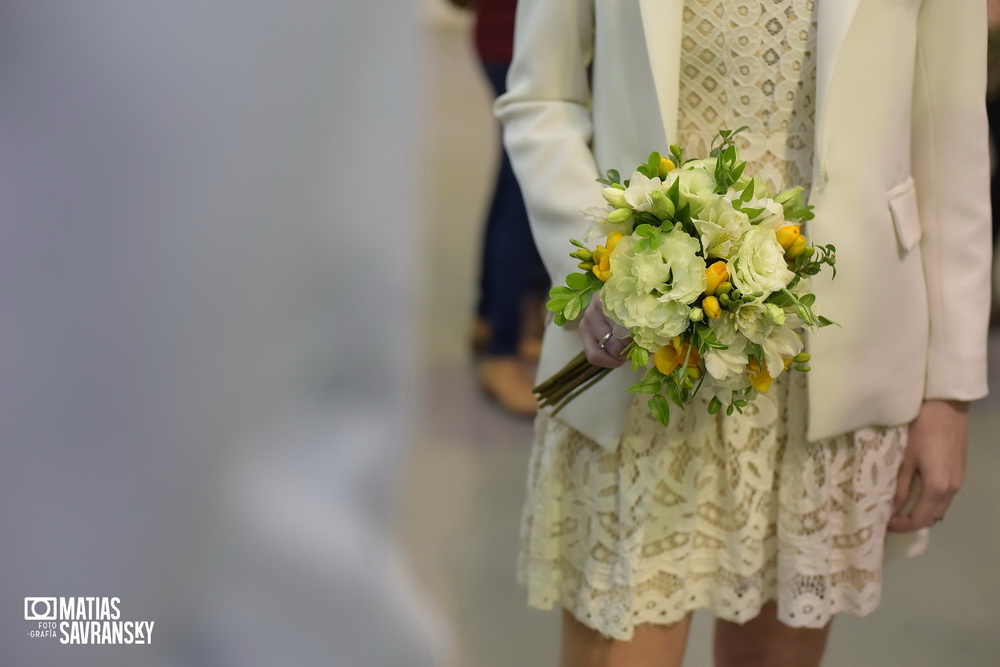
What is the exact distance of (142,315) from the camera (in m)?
0.33

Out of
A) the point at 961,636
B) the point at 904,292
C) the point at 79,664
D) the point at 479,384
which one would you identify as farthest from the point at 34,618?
the point at 479,384

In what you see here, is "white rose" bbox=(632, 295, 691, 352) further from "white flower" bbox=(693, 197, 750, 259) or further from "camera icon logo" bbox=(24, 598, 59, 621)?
"camera icon logo" bbox=(24, 598, 59, 621)

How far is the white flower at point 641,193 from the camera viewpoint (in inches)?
35.9

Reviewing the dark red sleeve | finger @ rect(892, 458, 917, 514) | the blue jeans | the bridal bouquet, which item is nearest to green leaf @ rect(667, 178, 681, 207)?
the bridal bouquet

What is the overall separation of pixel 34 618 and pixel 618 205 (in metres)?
0.67

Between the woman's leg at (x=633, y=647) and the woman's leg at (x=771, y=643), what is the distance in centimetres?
15

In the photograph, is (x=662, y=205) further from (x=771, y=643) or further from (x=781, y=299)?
(x=771, y=643)

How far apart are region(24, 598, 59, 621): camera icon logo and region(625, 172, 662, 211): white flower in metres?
0.65

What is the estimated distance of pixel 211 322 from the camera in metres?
0.33

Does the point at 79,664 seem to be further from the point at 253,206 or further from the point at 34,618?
the point at 253,206

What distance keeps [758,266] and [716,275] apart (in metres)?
0.04

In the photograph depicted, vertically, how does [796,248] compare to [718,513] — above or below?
above

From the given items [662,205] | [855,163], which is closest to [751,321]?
[662,205]

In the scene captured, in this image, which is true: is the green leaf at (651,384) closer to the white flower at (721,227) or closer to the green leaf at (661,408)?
the green leaf at (661,408)
